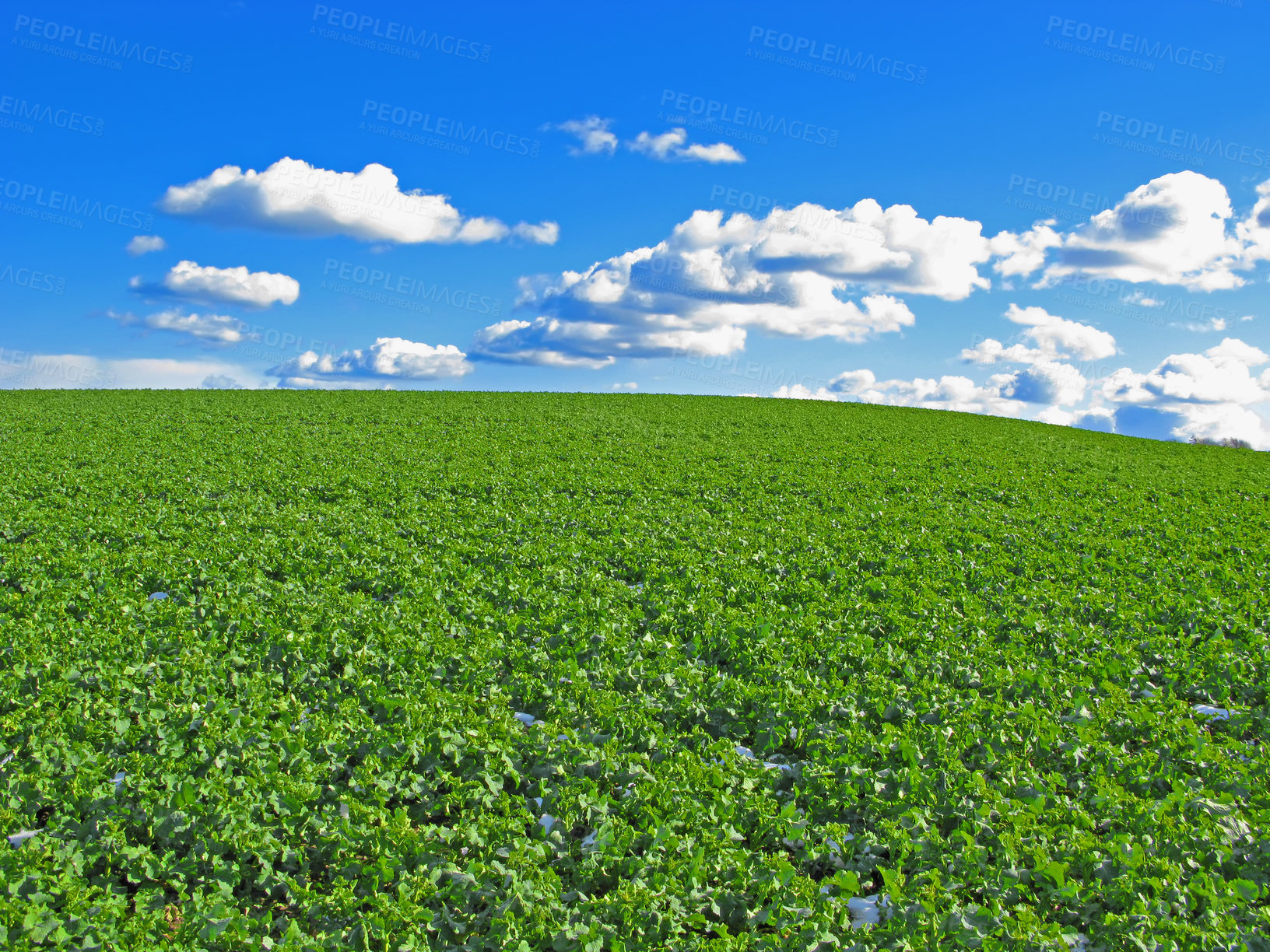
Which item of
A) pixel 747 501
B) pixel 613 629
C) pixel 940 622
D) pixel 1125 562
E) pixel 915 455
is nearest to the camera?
pixel 613 629

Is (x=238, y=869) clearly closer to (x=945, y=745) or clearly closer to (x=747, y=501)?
(x=945, y=745)

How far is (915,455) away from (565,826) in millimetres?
24106

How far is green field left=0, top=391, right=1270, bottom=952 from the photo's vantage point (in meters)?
5.17

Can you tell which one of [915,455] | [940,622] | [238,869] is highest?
[915,455]

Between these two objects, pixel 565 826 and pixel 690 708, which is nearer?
pixel 565 826

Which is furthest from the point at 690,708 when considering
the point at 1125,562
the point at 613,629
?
the point at 1125,562

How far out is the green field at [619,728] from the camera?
5.17 metres

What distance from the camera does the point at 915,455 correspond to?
1069 inches

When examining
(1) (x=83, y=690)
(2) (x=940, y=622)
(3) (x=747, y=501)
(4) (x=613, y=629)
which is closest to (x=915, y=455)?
(3) (x=747, y=501)

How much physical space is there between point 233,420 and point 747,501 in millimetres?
23223

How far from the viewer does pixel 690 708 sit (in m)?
7.73

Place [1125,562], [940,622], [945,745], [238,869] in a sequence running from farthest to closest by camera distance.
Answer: [1125,562], [940,622], [945,745], [238,869]

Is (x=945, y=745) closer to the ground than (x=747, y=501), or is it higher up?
closer to the ground

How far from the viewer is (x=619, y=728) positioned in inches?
287
